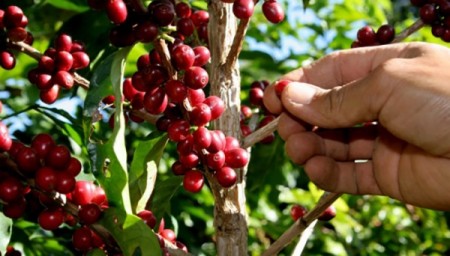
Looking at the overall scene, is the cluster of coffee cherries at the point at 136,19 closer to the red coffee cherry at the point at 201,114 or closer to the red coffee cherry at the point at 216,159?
the red coffee cherry at the point at 201,114

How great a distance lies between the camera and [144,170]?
1.84 m

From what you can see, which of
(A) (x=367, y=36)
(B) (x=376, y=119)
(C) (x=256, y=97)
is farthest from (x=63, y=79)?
(A) (x=367, y=36)

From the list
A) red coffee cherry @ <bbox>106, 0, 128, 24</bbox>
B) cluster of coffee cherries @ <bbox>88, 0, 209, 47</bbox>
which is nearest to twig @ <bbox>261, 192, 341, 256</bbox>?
cluster of coffee cherries @ <bbox>88, 0, 209, 47</bbox>

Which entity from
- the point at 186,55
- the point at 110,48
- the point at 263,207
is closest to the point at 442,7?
the point at 186,55

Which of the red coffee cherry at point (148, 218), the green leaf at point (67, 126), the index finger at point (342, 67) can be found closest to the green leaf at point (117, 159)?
the red coffee cherry at point (148, 218)

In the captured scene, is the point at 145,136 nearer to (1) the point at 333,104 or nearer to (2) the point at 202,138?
(2) the point at 202,138

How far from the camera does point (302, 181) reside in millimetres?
3477

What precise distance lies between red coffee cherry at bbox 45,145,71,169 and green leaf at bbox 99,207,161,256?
6.1 inches

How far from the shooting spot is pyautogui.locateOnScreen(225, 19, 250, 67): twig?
6.08 feet

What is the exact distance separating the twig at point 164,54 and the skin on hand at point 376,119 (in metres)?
0.39

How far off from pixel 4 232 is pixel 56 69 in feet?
1.59

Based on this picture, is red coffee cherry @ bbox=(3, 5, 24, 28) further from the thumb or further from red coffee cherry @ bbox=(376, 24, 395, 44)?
red coffee cherry @ bbox=(376, 24, 395, 44)

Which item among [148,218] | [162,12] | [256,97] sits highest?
[162,12]

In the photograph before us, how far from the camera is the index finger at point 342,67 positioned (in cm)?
217
